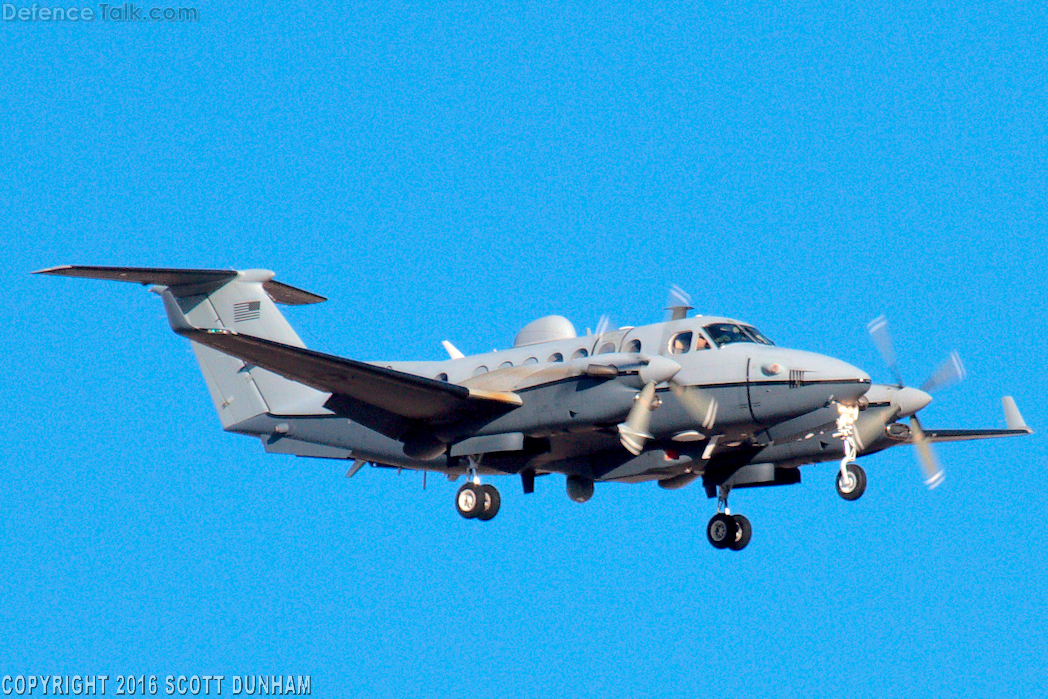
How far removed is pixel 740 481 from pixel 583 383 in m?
5.29

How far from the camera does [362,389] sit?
73.4ft

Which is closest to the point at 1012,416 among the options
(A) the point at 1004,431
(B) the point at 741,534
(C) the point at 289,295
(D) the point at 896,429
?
(A) the point at 1004,431

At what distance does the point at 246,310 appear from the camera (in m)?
25.6

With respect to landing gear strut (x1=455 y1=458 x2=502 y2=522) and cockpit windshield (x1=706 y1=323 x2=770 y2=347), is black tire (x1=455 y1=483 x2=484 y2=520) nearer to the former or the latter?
landing gear strut (x1=455 y1=458 x2=502 y2=522)

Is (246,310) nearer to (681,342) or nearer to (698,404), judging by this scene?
(681,342)

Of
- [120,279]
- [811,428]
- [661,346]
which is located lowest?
[811,428]

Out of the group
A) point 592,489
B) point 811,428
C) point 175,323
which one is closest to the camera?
point 175,323

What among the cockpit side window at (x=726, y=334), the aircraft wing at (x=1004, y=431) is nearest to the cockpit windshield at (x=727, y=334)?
the cockpit side window at (x=726, y=334)

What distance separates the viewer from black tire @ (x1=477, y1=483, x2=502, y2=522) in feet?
74.5

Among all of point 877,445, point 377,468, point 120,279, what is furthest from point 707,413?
point 120,279

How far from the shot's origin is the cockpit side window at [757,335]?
2261 cm

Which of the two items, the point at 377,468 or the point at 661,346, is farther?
the point at 377,468

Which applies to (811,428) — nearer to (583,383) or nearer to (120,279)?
(583,383)

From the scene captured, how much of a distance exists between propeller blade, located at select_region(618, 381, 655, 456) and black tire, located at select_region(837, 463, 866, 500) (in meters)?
3.34
